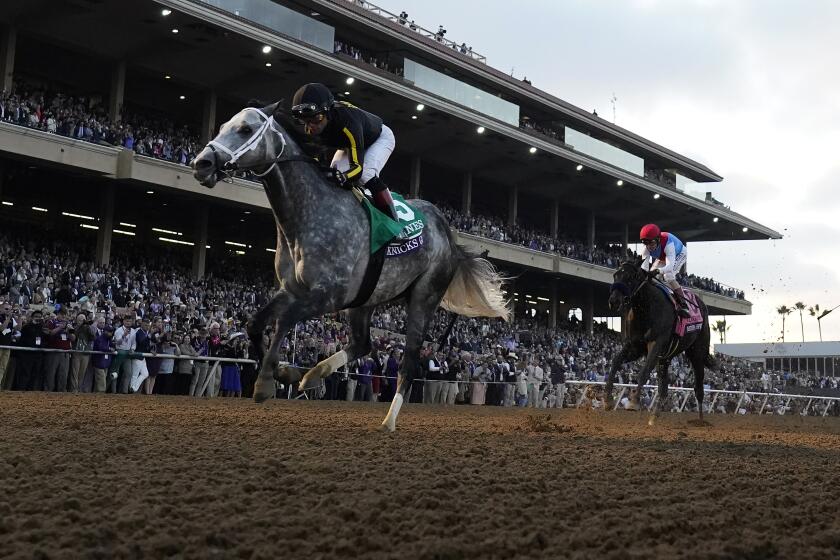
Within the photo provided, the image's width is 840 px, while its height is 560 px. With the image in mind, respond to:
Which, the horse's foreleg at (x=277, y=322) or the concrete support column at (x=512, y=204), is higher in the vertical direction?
the concrete support column at (x=512, y=204)

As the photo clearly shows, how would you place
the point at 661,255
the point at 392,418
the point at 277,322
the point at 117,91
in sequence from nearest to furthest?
the point at 277,322
the point at 392,418
the point at 661,255
the point at 117,91

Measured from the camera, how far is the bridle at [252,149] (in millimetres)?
7168

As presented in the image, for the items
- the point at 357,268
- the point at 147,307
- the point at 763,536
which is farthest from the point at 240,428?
the point at 147,307

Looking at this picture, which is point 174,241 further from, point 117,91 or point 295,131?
point 295,131

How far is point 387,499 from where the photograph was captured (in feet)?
12.8

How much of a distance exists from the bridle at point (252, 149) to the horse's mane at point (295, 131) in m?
0.10

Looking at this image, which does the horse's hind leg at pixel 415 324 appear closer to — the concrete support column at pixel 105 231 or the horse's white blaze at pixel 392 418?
the horse's white blaze at pixel 392 418

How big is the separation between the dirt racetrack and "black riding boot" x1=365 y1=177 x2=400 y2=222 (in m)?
2.22

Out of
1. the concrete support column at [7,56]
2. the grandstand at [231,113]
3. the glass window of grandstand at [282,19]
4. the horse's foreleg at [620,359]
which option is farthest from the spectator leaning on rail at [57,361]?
the glass window of grandstand at [282,19]

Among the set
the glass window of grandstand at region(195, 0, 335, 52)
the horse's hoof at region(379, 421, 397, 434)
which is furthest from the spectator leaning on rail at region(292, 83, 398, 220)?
the glass window of grandstand at region(195, 0, 335, 52)

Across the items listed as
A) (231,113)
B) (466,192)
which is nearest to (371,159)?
(231,113)

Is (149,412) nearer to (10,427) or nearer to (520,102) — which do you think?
(10,427)

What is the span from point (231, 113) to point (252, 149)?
1244 inches

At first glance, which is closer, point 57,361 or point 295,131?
point 295,131
